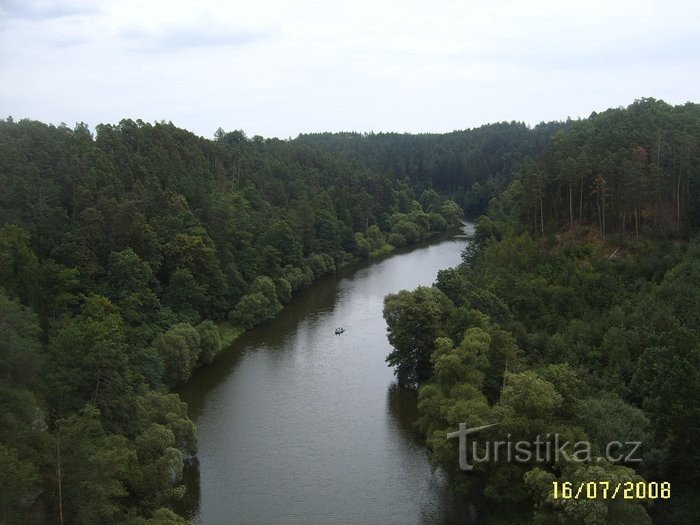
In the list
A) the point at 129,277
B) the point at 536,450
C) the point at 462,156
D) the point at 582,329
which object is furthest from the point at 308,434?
the point at 462,156

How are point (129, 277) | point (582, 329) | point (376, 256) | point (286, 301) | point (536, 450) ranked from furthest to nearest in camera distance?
1. point (376, 256)
2. point (286, 301)
3. point (129, 277)
4. point (582, 329)
5. point (536, 450)

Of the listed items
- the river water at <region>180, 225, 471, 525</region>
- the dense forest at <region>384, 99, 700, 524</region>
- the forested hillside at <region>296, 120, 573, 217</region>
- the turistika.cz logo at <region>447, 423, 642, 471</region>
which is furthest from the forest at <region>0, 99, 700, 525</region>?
the forested hillside at <region>296, 120, 573, 217</region>

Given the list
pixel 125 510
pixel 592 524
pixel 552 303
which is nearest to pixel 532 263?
pixel 552 303

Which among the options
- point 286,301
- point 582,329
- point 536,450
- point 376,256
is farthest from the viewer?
point 376,256

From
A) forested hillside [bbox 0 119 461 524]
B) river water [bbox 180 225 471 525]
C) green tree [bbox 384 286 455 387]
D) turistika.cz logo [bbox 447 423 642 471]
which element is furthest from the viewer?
green tree [bbox 384 286 455 387]

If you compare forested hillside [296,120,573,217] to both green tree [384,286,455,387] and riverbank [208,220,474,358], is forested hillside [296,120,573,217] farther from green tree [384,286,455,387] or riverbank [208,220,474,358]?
green tree [384,286,455,387]

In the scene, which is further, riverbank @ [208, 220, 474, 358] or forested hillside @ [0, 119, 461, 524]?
riverbank @ [208, 220, 474, 358]

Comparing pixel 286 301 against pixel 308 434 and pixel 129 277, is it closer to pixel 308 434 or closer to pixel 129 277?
pixel 129 277

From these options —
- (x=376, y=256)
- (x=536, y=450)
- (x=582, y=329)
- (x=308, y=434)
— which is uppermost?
(x=376, y=256)
